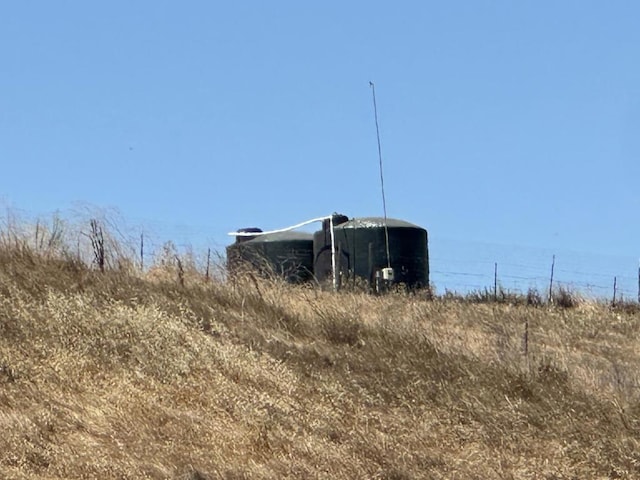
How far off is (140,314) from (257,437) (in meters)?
2.40

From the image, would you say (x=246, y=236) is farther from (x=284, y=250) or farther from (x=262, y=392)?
(x=262, y=392)

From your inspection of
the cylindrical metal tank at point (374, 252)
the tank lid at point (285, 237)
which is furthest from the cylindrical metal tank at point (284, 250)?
the cylindrical metal tank at point (374, 252)

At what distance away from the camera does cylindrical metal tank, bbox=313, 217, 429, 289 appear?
19859mm

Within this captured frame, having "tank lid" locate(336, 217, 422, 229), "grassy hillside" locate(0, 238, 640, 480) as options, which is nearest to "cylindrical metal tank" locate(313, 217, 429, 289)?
"tank lid" locate(336, 217, 422, 229)

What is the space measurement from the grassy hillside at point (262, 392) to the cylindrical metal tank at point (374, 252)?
27.2 ft

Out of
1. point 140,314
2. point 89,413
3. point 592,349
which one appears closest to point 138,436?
point 89,413

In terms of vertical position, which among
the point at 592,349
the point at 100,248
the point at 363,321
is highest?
the point at 100,248

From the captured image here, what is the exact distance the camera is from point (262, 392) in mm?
8945

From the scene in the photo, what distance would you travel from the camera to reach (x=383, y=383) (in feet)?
30.5

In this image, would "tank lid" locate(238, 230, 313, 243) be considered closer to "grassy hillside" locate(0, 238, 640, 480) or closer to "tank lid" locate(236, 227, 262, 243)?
"tank lid" locate(236, 227, 262, 243)

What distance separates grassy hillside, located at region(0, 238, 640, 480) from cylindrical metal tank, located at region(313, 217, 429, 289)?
27.2ft

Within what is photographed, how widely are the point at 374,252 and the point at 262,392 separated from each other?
11086 mm

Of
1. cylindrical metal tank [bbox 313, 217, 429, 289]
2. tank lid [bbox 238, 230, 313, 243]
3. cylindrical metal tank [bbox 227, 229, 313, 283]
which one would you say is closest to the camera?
cylindrical metal tank [bbox 313, 217, 429, 289]

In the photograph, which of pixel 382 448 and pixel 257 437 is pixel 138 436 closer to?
pixel 257 437
